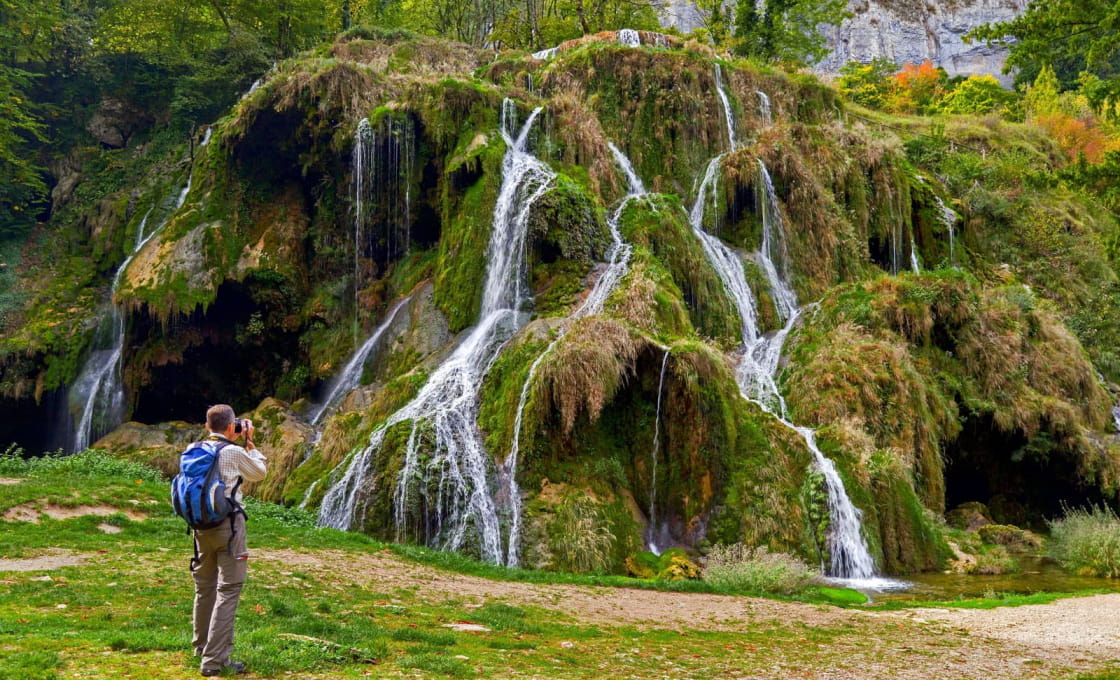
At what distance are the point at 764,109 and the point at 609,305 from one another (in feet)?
50.3

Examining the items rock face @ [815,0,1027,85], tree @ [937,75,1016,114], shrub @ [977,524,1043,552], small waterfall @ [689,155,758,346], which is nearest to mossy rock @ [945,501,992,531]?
shrub @ [977,524,1043,552]

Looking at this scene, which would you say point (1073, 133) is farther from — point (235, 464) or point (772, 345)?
point (235, 464)

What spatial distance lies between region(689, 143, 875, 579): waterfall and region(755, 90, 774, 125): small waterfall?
5423 millimetres

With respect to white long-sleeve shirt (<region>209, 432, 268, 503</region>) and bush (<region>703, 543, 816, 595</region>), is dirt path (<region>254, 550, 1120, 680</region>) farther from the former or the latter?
white long-sleeve shirt (<region>209, 432, 268, 503</region>)

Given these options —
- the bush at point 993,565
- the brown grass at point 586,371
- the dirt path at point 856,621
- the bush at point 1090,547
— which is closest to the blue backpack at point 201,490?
the dirt path at point 856,621

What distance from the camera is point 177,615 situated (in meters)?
6.63

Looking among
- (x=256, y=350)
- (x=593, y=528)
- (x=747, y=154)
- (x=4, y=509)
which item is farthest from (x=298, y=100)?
(x=593, y=528)

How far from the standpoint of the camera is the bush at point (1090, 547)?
1345 centimetres

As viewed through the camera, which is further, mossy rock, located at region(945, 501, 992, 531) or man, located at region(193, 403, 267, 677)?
mossy rock, located at region(945, 501, 992, 531)

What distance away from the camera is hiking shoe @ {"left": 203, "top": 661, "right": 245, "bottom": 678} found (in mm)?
4844

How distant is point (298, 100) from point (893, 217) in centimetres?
1956

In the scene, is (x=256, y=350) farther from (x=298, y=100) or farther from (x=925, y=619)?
(x=925, y=619)

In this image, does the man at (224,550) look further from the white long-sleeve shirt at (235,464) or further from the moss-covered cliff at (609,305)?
the moss-covered cliff at (609,305)

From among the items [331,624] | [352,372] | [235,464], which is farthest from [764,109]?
[235,464]
